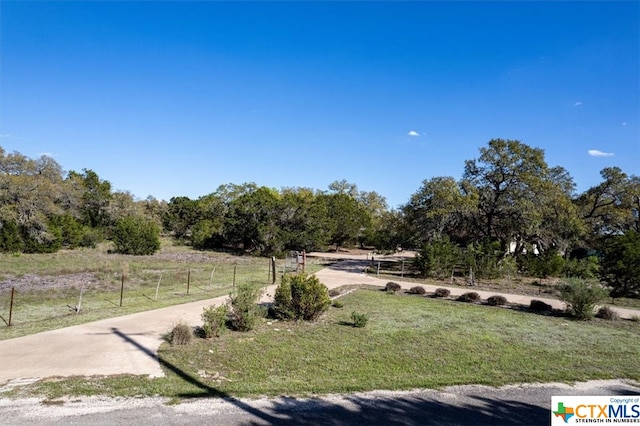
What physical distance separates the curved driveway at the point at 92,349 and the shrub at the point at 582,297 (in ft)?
39.2

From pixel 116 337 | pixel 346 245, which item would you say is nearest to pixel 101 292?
pixel 116 337

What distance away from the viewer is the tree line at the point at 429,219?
21000mm

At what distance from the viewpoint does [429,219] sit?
73.3 feet

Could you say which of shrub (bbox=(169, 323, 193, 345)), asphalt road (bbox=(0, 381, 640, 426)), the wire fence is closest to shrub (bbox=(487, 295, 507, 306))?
asphalt road (bbox=(0, 381, 640, 426))

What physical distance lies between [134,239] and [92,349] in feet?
82.1

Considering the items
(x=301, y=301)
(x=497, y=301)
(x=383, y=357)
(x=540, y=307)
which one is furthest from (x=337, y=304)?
(x=540, y=307)

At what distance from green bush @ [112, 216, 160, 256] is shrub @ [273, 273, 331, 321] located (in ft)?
77.6

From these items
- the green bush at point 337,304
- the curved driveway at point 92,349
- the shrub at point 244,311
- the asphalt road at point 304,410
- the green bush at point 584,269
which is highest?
the green bush at point 584,269

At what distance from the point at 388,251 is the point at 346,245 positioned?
22799mm

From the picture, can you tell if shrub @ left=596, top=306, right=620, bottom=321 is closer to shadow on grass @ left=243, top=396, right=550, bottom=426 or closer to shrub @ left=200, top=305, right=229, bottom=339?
shadow on grass @ left=243, top=396, right=550, bottom=426

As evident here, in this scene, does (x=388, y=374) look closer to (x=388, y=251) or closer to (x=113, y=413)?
(x=113, y=413)

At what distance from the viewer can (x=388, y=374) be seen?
6578 millimetres

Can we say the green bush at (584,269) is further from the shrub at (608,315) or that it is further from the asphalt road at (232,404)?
the asphalt road at (232,404)

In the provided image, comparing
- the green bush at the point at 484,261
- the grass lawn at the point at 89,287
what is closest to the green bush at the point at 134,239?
the grass lawn at the point at 89,287
